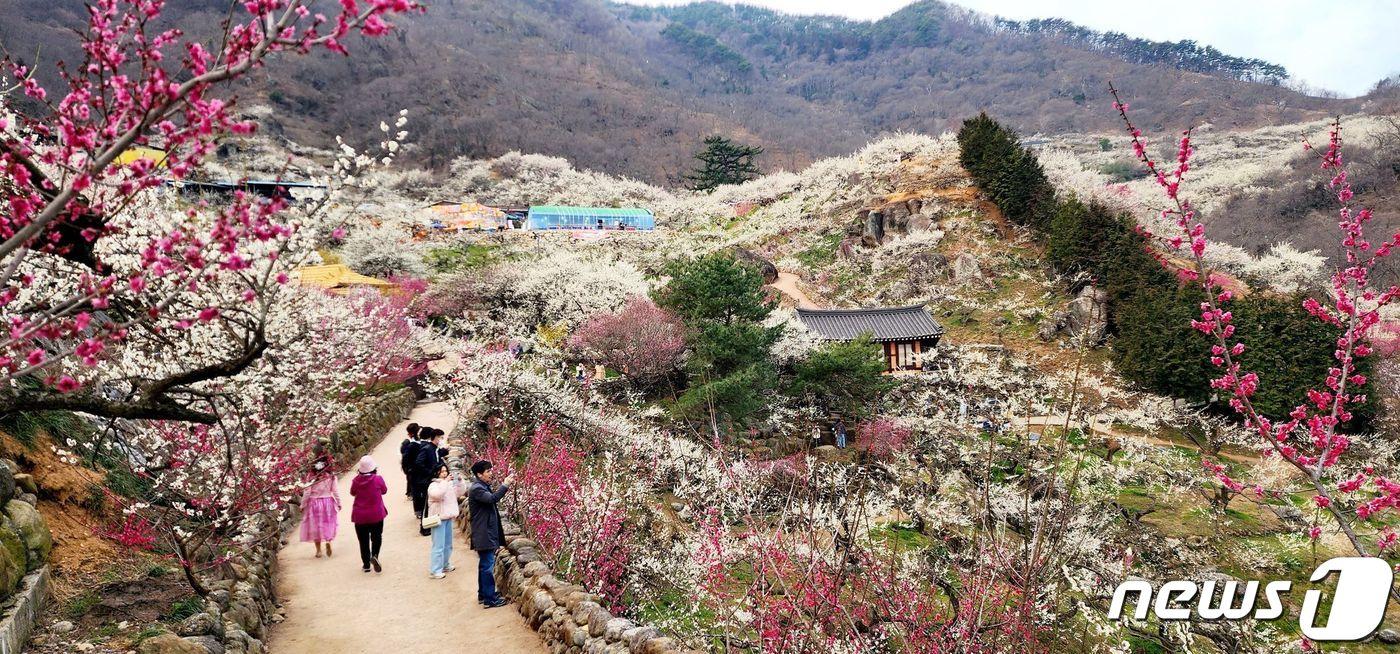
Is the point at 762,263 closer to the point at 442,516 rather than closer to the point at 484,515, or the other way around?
the point at 442,516

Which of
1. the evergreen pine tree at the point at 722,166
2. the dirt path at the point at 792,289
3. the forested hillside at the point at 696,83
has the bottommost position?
the dirt path at the point at 792,289

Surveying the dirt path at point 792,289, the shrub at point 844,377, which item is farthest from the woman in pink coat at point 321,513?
the dirt path at point 792,289

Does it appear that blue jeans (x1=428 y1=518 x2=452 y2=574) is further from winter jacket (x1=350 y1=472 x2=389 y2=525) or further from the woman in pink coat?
the woman in pink coat

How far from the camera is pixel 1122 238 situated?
81.1 feet

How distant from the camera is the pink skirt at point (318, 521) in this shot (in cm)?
878

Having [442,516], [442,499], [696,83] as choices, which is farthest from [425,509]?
[696,83]

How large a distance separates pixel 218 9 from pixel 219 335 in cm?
13000

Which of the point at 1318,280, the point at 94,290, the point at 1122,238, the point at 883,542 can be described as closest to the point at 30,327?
the point at 94,290

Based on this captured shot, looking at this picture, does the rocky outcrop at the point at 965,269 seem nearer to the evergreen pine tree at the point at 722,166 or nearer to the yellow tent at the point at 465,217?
the evergreen pine tree at the point at 722,166

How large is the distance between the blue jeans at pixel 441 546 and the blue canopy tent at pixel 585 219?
45.2m

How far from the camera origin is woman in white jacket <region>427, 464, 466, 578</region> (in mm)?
7516

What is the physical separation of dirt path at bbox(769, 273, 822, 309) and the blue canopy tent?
18311mm

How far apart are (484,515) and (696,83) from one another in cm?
14534

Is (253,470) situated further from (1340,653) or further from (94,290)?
(1340,653)
